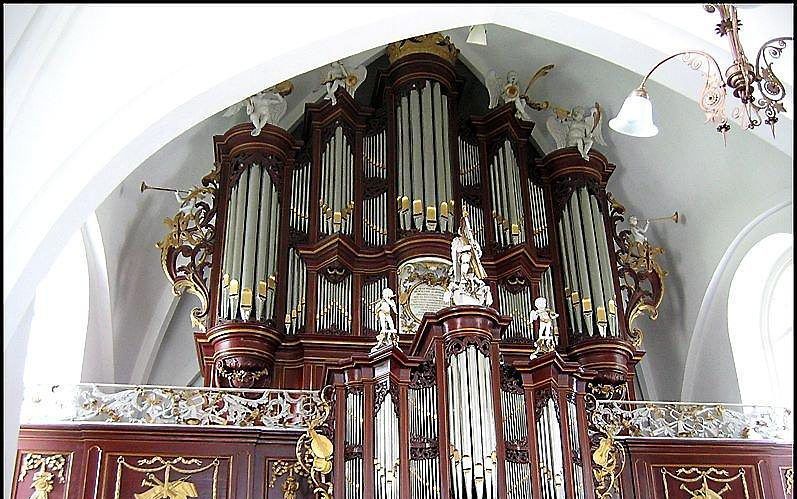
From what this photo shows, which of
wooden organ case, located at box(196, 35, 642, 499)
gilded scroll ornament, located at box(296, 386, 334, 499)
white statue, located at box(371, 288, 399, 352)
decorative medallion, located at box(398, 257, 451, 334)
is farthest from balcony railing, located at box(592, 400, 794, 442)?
gilded scroll ornament, located at box(296, 386, 334, 499)

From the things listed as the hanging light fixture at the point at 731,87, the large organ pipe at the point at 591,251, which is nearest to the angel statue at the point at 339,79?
the large organ pipe at the point at 591,251

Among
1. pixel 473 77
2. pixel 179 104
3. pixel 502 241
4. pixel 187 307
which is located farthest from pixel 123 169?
pixel 473 77

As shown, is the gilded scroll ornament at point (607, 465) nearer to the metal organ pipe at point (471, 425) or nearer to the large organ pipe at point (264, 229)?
the metal organ pipe at point (471, 425)

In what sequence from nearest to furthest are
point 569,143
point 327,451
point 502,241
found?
point 327,451 < point 502,241 < point 569,143

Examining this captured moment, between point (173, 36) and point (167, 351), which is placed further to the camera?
point (167, 351)

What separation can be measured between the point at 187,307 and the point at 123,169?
21.5 feet

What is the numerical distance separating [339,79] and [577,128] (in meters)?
2.96

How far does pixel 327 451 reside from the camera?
315 inches

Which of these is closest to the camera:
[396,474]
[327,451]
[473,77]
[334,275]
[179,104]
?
[179,104]

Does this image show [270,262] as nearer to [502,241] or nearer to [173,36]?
[502,241]

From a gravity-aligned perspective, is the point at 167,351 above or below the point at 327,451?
above

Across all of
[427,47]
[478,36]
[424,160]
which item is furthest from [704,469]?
[427,47]

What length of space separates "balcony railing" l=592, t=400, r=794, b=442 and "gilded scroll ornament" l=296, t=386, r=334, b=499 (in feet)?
8.32

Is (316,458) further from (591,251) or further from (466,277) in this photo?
(591,251)
